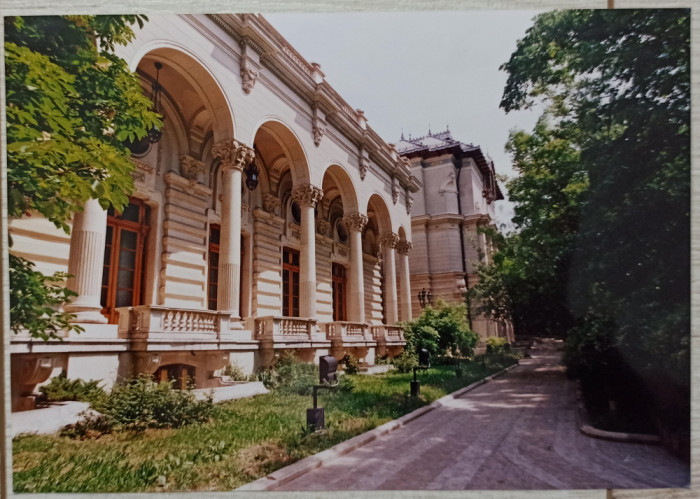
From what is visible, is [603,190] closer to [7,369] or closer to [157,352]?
[7,369]

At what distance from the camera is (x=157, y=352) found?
784 cm

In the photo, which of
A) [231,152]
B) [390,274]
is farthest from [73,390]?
[390,274]

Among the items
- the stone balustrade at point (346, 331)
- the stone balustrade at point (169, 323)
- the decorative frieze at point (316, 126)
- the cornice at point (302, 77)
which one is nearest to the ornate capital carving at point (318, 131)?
the decorative frieze at point (316, 126)

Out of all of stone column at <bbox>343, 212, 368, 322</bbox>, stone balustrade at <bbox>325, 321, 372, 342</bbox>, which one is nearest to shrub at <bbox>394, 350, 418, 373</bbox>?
stone balustrade at <bbox>325, 321, 372, 342</bbox>

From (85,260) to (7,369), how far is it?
345 cm

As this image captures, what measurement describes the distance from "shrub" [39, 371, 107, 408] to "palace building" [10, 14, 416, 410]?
0.81ft

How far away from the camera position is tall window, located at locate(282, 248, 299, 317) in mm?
16688

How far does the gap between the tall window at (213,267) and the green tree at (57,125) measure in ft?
26.5

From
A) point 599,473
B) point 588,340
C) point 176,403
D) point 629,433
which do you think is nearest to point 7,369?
point 176,403

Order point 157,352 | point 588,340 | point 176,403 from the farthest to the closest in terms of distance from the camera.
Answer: point 588,340 < point 157,352 < point 176,403

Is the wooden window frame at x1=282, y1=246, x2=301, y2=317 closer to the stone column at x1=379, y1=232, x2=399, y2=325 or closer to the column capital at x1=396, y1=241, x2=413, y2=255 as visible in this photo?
the stone column at x1=379, y1=232, x2=399, y2=325

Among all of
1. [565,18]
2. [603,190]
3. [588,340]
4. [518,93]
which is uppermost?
[565,18]

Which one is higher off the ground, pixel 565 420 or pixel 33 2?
pixel 33 2

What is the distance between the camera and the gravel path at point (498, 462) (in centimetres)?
396
